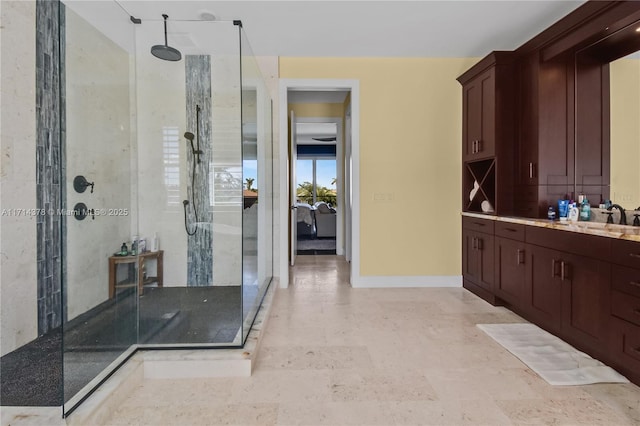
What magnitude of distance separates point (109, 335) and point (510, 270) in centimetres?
313

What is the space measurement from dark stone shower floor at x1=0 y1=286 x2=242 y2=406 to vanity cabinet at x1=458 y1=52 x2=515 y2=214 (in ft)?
8.92

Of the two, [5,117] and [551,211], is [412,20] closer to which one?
[551,211]

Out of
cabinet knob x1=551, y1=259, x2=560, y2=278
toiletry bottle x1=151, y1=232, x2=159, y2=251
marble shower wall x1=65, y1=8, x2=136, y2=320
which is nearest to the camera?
marble shower wall x1=65, y1=8, x2=136, y2=320

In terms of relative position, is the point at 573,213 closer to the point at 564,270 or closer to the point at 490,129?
the point at 564,270

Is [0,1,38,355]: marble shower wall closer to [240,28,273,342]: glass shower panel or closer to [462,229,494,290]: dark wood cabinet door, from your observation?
[240,28,273,342]: glass shower panel

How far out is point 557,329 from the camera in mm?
2576

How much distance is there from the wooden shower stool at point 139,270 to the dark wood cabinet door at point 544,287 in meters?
2.96

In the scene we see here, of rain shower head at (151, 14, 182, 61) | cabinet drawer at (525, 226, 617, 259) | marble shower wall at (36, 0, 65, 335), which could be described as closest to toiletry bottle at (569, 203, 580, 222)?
cabinet drawer at (525, 226, 617, 259)

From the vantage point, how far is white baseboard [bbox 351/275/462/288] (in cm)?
415

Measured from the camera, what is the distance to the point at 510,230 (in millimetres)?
3129

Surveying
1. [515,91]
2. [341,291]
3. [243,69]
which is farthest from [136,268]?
[515,91]

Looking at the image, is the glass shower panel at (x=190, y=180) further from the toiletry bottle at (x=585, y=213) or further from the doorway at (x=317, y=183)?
the toiletry bottle at (x=585, y=213)

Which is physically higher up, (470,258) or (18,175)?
(18,175)

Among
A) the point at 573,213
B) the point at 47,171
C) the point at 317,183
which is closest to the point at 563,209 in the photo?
the point at 573,213
